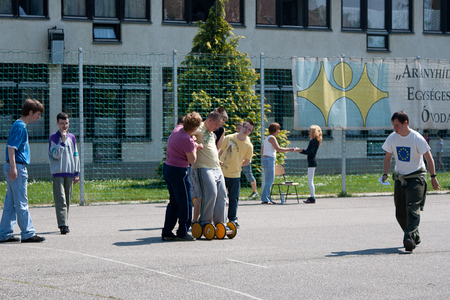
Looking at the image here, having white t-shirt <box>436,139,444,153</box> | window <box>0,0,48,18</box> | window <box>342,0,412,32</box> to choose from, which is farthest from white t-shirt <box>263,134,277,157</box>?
window <box>342,0,412,32</box>

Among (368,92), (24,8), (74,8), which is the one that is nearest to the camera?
(368,92)

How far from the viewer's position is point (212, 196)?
32.4ft

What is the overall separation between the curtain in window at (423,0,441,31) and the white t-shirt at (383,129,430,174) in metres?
→ 19.7

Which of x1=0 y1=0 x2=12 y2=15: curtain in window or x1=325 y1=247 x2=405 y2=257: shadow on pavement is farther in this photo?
x1=0 y1=0 x2=12 y2=15: curtain in window

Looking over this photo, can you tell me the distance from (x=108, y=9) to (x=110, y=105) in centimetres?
369

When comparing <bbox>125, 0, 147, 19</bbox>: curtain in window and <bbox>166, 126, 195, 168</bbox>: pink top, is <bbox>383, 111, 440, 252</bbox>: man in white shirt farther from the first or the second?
<bbox>125, 0, 147, 19</bbox>: curtain in window

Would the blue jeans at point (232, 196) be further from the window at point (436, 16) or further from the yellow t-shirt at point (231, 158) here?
the window at point (436, 16)

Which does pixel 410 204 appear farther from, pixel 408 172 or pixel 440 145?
pixel 440 145

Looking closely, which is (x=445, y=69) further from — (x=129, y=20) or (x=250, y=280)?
(x=250, y=280)

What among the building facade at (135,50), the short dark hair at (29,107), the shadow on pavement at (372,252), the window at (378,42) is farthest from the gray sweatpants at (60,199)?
the window at (378,42)

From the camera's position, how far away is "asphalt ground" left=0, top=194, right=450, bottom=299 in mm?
6508

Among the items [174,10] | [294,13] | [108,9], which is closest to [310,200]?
[174,10]

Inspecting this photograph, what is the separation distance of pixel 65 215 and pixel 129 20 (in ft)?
46.5

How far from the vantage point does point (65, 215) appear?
10.5 metres
